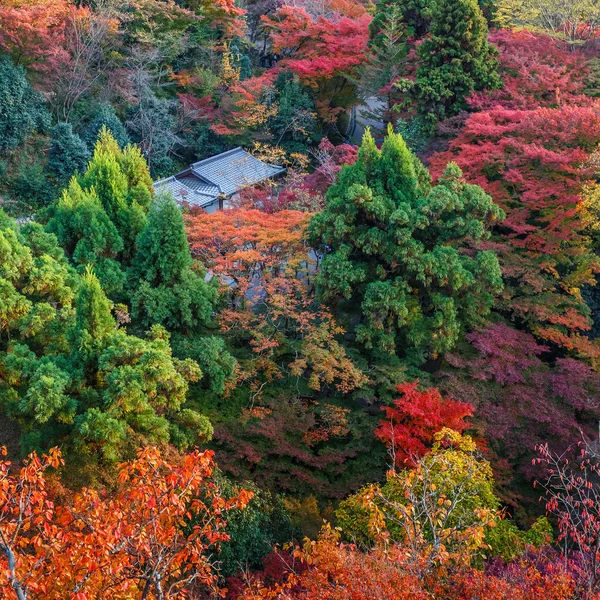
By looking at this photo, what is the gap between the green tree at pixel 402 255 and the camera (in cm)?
1390

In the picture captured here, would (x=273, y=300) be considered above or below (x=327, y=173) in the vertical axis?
below

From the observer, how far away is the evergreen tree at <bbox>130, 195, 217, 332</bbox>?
13633 millimetres

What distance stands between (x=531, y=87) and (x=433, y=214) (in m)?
8.20

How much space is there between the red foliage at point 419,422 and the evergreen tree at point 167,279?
16.2 ft

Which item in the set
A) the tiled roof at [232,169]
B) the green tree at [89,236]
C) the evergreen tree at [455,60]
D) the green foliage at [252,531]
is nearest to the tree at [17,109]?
the tiled roof at [232,169]

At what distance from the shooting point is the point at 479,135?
1834 cm

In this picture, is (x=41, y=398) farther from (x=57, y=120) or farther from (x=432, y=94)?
(x=57, y=120)

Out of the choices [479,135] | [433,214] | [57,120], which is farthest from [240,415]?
[57,120]

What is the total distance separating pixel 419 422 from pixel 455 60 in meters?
13.4

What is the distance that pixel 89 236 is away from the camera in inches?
555

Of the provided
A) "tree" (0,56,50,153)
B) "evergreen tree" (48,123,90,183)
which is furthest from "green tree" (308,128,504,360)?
"tree" (0,56,50,153)

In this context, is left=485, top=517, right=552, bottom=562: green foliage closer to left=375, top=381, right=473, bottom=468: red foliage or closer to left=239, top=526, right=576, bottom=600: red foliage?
left=375, top=381, right=473, bottom=468: red foliage

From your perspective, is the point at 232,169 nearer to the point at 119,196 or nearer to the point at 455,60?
the point at 455,60

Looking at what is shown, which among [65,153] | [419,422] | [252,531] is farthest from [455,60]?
[252,531]
